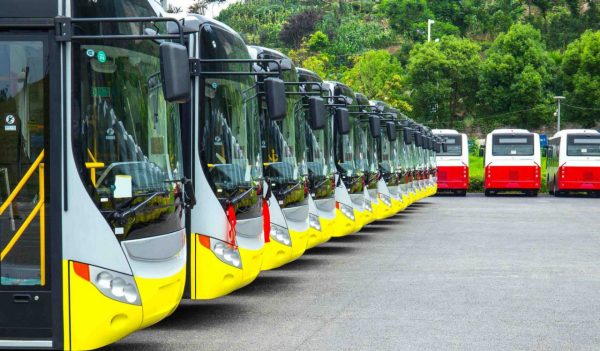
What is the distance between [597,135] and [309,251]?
32762mm

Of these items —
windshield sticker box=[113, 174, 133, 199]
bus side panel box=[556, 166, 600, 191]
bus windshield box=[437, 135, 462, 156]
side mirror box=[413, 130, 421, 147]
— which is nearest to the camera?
windshield sticker box=[113, 174, 133, 199]

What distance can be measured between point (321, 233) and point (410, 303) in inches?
189

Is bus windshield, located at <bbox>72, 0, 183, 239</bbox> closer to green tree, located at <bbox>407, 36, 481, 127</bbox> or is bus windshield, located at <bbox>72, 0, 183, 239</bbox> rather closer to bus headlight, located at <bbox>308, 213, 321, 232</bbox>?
bus headlight, located at <bbox>308, 213, 321, 232</bbox>

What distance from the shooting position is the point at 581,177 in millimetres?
48844

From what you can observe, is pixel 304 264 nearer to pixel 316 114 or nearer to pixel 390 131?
pixel 316 114

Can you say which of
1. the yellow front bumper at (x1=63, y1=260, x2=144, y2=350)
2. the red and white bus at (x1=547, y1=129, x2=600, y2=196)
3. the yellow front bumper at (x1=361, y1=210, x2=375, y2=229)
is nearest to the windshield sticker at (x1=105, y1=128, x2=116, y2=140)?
the yellow front bumper at (x1=63, y1=260, x2=144, y2=350)

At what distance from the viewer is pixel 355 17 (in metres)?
143

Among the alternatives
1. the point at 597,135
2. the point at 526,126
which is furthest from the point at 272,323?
the point at 526,126

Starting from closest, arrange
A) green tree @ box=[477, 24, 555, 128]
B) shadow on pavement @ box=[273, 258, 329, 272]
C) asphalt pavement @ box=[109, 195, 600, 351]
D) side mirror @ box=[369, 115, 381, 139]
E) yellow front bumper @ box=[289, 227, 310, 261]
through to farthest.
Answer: asphalt pavement @ box=[109, 195, 600, 351]
yellow front bumper @ box=[289, 227, 310, 261]
shadow on pavement @ box=[273, 258, 329, 272]
side mirror @ box=[369, 115, 381, 139]
green tree @ box=[477, 24, 555, 128]

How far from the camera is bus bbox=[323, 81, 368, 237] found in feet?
61.6

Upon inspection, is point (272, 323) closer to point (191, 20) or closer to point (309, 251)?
point (191, 20)

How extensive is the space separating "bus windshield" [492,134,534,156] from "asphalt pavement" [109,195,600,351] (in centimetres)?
2783

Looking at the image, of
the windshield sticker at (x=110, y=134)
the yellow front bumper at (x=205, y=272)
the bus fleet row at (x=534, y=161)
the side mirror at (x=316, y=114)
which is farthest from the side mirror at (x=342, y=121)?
the bus fleet row at (x=534, y=161)

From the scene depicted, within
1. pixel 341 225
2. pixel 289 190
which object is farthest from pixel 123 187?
pixel 341 225
